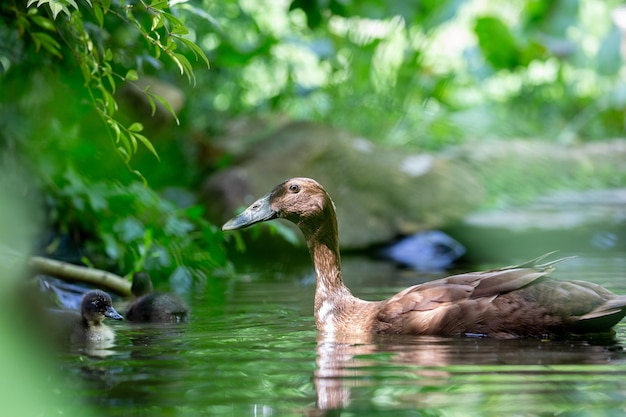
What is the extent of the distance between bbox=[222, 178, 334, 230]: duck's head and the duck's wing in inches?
32.3

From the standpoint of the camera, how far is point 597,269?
376 inches

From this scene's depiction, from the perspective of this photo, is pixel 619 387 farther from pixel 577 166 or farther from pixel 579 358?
pixel 577 166

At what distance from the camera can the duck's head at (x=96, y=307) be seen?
605 centimetres

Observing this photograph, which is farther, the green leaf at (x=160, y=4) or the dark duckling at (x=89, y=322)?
the dark duckling at (x=89, y=322)

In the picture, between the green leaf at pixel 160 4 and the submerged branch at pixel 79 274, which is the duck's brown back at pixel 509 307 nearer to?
the green leaf at pixel 160 4

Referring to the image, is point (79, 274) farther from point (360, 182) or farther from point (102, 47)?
point (360, 182)

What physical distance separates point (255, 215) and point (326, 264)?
0.52 meters

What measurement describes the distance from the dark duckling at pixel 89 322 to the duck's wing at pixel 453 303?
156 cm

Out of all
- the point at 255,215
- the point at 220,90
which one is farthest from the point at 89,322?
the point at 220,90

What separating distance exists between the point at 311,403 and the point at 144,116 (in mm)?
9219

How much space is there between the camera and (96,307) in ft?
20.0

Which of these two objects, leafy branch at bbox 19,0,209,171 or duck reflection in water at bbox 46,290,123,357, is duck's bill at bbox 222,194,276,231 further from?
duck reflection in water at bbox 46,290,123,357

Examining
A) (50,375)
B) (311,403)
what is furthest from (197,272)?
(311,403)

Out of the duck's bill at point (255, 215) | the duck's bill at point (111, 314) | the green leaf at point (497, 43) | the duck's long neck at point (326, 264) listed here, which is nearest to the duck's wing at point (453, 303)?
the duck's long neck at point (326, 264)
